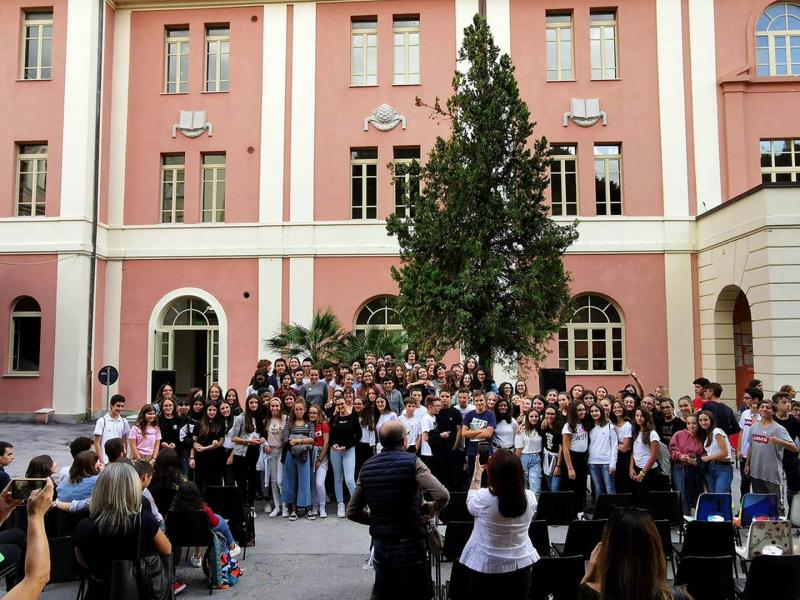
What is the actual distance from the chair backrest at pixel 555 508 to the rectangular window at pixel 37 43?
63.6ft

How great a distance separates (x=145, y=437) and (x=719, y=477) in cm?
740

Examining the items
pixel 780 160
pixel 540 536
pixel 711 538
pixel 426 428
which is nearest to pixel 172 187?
pixel 426 428

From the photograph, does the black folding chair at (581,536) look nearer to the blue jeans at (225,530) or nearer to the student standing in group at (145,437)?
the blue jeans at (225,530)

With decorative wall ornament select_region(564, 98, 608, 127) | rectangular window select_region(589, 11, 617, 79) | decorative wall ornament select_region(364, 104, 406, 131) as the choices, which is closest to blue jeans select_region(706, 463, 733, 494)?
decorative wall ornament select_region(564, 98, 608, 127)

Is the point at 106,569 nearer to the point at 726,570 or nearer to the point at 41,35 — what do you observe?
the point at 726,570

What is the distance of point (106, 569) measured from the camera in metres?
4.24

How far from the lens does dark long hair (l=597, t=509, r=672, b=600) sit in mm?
2898

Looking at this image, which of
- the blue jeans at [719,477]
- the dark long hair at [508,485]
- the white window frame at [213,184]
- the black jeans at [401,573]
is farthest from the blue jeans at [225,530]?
the white window frame at [213,184]

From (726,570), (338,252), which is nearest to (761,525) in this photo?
(726,570)

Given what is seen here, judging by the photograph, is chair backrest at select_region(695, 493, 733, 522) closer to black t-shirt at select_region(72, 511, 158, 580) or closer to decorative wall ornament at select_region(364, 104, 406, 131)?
black t-shirt at select_region(72, 511, 158, 580)

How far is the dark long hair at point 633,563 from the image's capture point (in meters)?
2.90

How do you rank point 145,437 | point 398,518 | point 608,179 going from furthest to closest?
point 608,179, point 145,437, point 398,518

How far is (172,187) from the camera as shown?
20.1 metres

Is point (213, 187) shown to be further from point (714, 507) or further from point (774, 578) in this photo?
point (774, 578)
